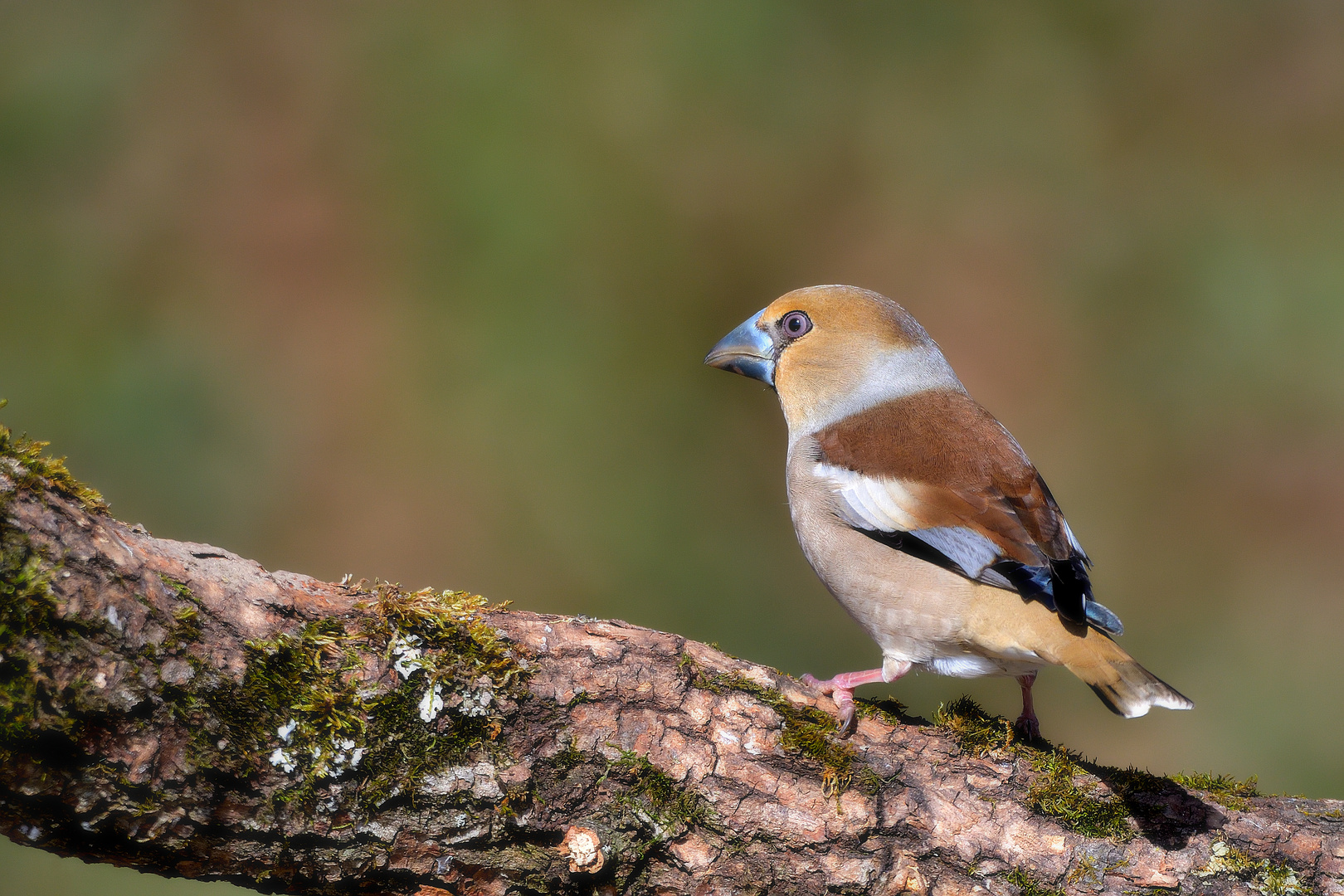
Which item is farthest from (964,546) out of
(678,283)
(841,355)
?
(678,283)

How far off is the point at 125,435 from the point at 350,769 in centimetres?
493

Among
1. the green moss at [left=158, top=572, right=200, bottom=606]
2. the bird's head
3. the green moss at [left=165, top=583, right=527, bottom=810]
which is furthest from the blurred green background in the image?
the green moss at [left=158, top=572, right=200, bottom=606]

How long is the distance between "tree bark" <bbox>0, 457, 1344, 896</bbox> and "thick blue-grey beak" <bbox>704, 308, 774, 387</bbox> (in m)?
1.80

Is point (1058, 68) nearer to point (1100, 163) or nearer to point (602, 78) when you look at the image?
point (1100, 163)

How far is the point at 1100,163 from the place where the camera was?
25.5 ft

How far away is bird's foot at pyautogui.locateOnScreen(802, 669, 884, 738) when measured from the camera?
8.56ft

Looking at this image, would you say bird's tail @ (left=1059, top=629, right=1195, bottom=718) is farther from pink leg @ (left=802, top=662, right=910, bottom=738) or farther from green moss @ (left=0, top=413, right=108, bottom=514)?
green moss @ (left=0, top=413, right=108, bottom=514)

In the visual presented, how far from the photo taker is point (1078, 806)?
2.59 m

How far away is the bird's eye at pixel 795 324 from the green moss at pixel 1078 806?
6.92ft

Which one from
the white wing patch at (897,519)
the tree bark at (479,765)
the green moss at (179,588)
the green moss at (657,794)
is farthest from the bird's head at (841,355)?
the green moss at (179,588)

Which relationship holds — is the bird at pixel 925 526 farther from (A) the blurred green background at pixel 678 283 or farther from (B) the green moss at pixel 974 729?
(A) the blurred green background at pixel 678 283

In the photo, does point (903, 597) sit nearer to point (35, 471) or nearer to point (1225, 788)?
point (1225, 788)

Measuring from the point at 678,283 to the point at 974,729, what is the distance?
5088mm

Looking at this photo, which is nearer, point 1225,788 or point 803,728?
point 803,728
